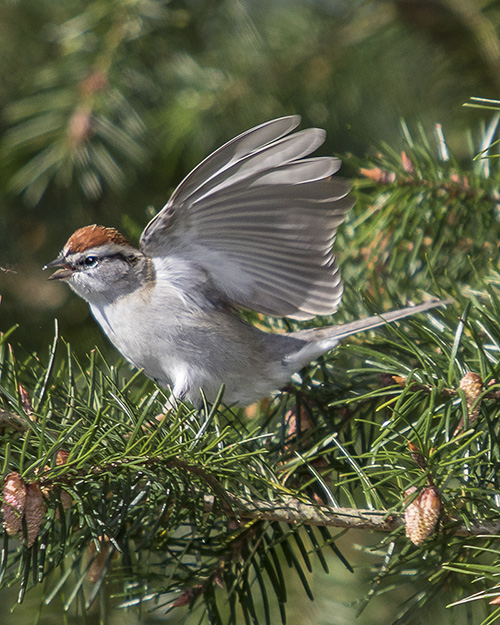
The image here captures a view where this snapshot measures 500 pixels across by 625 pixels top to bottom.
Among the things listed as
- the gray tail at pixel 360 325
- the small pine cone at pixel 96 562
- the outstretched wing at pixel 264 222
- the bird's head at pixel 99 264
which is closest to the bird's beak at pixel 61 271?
the bird's head at pixel 99 264

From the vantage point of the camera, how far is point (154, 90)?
86.3 inches

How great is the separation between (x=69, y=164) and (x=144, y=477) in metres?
1.23

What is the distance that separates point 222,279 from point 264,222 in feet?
0.71

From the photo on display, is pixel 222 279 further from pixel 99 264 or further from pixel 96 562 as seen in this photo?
pixel 96 562

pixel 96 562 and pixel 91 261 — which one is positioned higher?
pixel 91 261

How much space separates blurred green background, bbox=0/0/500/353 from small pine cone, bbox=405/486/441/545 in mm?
1308

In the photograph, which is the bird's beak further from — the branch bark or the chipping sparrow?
the branch bark

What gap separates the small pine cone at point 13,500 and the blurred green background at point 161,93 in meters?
1.08

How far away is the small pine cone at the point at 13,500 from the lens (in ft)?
2.76

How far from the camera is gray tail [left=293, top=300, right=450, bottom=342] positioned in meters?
1.27

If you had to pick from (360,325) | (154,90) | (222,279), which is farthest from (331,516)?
(154,90)

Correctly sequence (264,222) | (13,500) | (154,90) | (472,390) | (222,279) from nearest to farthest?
(13,500) → (472,390) → (264,222) → (222,279) → (154,90)

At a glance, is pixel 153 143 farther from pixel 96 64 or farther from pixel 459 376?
pixel 459 376

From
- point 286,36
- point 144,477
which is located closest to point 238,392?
point 144,477
